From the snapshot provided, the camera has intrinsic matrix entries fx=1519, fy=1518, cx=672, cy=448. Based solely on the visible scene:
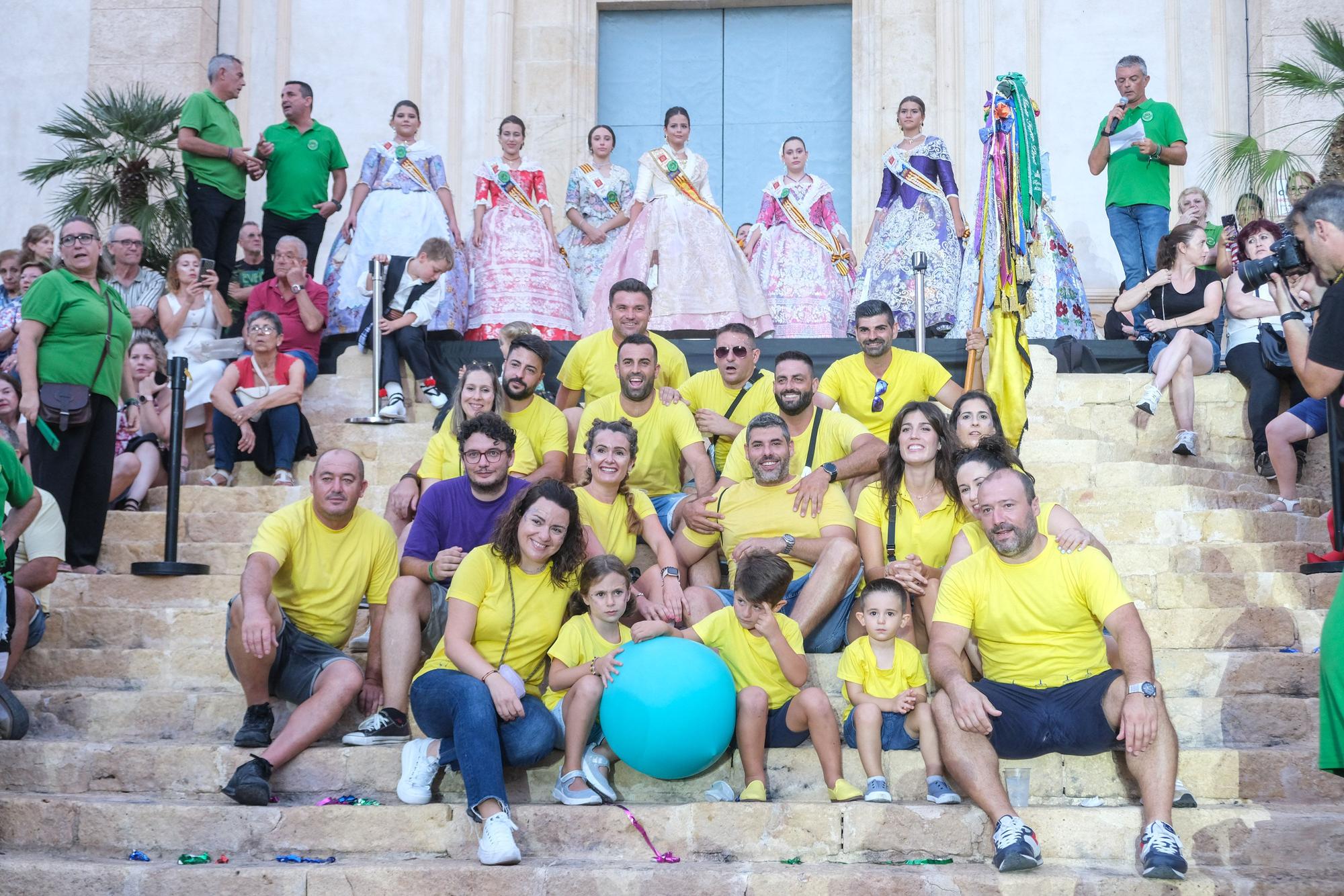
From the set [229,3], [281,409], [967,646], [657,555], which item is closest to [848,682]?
[967,646]

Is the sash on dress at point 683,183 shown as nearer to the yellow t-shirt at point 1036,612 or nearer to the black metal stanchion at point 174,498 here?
the black metal stanchion at point 174,498

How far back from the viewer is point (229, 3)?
13.2m

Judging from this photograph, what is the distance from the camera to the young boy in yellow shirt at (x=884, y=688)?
17.0 feet

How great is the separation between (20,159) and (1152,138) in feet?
30.3

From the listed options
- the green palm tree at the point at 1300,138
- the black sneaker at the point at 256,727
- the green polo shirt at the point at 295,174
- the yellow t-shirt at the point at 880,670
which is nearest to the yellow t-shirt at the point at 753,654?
the yellow t-shirt at the point at 880,670

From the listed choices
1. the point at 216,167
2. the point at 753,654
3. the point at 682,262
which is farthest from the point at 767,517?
the point at 216,167

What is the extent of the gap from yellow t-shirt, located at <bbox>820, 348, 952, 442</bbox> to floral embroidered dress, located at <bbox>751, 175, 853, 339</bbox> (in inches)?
113

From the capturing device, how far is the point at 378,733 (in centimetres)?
563

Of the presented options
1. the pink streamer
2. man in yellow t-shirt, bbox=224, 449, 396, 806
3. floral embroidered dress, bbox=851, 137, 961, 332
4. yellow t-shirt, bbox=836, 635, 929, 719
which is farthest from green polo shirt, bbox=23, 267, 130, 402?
floral embroidered dress, bbox=851, 137, 961, 332

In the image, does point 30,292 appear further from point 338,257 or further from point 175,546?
point 338,257

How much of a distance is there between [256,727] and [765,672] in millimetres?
1914

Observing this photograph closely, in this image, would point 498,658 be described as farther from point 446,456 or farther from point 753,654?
point 446,456

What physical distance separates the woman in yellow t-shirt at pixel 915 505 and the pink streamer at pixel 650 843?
1.41 metres

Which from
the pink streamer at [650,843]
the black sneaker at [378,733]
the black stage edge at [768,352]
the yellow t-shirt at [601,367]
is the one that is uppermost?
the black stage edge at [768,352]
